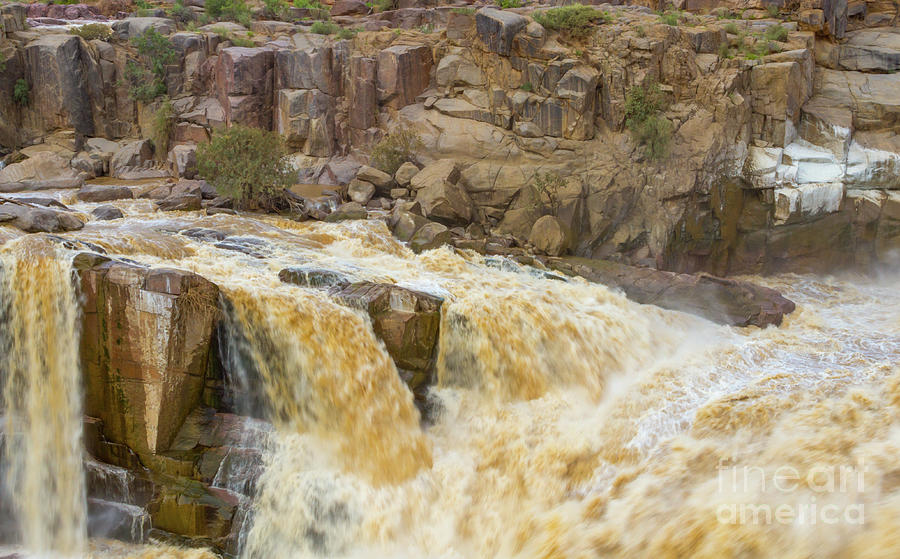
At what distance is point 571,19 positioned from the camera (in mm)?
17969

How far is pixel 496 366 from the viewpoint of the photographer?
31.4ft

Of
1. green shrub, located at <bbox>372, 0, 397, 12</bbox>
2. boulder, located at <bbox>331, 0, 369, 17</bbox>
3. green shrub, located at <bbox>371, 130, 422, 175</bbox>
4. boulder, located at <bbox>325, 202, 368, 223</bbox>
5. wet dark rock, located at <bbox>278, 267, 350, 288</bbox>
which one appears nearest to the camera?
wet dark rock, located at <bbox>278, 267, 350, 288</bbox>

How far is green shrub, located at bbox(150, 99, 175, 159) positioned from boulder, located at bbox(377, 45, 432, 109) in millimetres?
6442

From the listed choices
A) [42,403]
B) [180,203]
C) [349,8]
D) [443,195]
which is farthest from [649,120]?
[349,8]

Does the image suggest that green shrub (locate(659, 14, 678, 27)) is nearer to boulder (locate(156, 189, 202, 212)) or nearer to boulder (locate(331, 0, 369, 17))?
boulder (locate(331, 0, 369, 17))

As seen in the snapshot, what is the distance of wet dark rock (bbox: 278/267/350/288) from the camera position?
388 inches

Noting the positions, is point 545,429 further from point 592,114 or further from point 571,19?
point 571,19

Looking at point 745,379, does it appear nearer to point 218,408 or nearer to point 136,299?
point 218,408

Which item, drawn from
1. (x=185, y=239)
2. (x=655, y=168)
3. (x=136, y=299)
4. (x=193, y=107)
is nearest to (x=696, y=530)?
(x=136, y=299)

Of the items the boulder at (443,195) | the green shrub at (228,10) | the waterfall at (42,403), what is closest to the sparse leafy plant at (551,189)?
the boulder at (443,195)

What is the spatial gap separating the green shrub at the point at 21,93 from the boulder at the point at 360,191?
11.1m

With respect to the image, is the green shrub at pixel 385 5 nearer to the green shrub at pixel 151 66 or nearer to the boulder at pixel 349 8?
the boulder at pixel 349 8

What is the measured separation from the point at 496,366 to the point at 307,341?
2.75 metres

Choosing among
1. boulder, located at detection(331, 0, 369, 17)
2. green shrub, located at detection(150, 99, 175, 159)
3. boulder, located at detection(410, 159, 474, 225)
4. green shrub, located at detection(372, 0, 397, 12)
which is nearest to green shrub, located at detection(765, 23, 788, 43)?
boulder, located at detection(410, 159, 474, 225)
